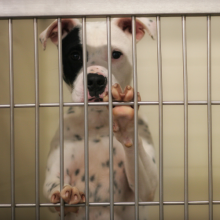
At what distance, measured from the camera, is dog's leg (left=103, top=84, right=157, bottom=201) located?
31.0 inches

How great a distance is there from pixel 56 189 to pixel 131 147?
0.99ft

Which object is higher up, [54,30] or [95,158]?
[54,30]

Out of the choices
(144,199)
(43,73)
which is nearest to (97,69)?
(43,73)

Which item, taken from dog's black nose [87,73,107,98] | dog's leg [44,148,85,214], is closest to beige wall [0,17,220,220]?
dog's leg [44,148,85,214]

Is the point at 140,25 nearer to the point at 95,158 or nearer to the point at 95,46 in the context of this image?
the point at 95,46

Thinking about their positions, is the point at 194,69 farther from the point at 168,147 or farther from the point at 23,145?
the point at 23,145

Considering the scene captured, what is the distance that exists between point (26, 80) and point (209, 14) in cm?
66

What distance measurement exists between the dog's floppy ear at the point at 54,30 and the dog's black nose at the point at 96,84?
0.68 feet

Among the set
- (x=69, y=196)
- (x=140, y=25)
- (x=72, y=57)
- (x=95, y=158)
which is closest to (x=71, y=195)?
(x=69, y=196)

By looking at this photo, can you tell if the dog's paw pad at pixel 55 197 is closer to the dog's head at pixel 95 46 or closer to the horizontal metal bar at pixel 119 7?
the dog's head at pixel 95 46

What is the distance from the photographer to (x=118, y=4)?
767mm

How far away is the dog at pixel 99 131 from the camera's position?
91 cm

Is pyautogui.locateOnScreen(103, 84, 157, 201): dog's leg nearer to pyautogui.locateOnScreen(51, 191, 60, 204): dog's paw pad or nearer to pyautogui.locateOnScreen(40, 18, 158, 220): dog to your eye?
pyautogui.locateOnScreen(40, 18, 158, 220): dog

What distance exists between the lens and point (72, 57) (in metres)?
0.97
